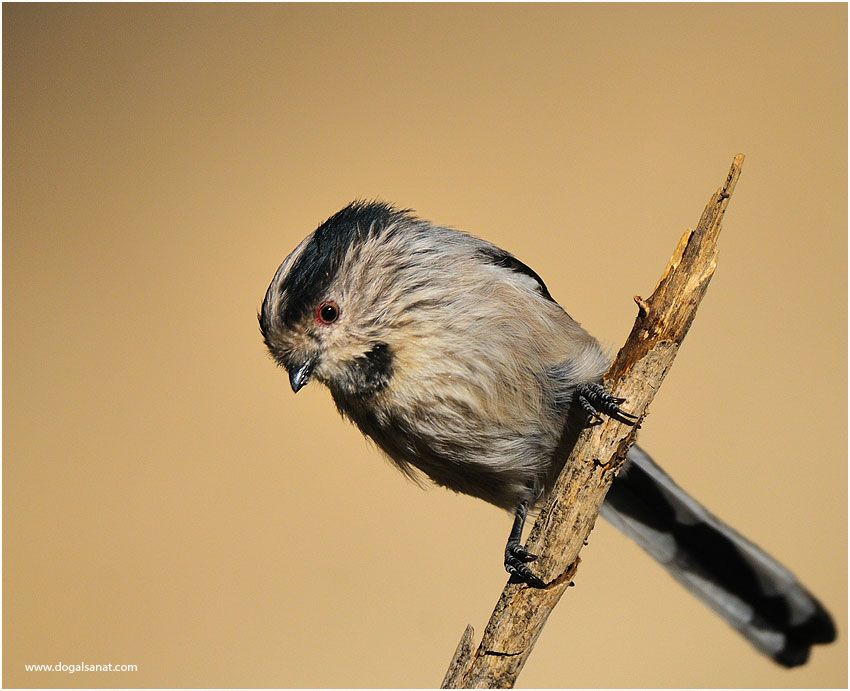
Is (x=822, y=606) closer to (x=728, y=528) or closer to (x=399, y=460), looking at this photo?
(x=728, y=528)

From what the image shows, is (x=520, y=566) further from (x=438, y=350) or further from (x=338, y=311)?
(x=338, y=311)

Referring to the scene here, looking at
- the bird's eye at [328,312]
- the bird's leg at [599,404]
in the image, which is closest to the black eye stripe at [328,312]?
the bird's eye at [328,312]

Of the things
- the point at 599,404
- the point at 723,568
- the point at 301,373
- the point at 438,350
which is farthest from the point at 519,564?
the point at 723,568

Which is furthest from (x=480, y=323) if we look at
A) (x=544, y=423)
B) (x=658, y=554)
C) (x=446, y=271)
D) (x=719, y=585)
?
(x=719, y=585)

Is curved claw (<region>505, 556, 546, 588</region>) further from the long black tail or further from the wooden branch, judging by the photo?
the long black tail

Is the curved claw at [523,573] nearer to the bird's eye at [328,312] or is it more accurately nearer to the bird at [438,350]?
the bird at [438,350]
